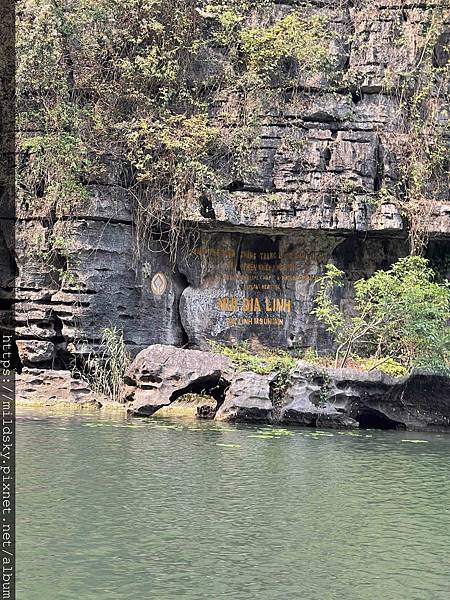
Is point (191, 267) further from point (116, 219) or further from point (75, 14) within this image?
point (75, 14)

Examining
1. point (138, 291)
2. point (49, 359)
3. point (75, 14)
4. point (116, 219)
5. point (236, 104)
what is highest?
point (75, 14)

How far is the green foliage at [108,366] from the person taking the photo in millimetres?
14477

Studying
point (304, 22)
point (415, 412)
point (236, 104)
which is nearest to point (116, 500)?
point (415, 412)

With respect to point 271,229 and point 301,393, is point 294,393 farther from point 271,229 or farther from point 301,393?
point 271,229

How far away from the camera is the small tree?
1359cm

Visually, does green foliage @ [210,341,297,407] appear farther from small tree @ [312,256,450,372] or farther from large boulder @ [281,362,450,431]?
small tree @ [312,256,450,372]

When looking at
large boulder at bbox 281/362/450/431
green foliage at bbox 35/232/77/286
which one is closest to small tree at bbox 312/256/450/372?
large boulder at bbox 281/362/450/431

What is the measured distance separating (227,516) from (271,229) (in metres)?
8.91

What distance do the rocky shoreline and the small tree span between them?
629 mm

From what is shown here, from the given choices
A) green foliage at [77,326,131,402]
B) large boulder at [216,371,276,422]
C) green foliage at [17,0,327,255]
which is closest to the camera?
large boulder at [216,371,276,422]

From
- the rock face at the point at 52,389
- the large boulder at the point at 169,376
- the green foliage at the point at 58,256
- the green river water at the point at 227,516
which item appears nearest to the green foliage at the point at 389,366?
the large boulder at the point at 169,376

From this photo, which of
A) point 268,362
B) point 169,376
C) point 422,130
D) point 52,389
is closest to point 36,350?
point 52,389

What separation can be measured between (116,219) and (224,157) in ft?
7.08

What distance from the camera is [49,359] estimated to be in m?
15.1
